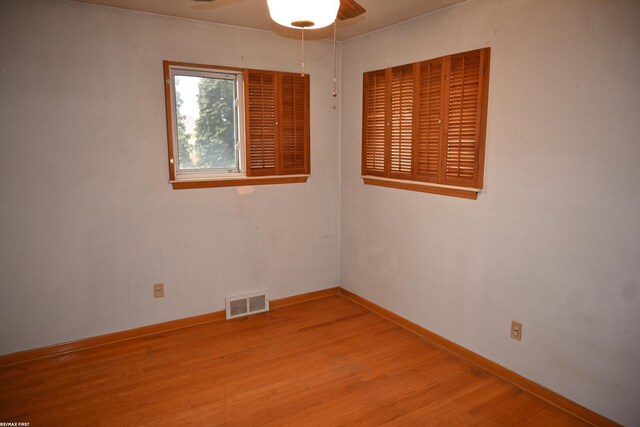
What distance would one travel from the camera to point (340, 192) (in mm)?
4125

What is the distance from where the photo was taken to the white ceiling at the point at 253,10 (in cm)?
279

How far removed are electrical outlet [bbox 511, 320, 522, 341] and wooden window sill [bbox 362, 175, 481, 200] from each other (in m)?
0.84

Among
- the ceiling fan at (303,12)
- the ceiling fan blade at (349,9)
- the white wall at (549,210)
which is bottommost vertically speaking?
the white wall at (549,210)

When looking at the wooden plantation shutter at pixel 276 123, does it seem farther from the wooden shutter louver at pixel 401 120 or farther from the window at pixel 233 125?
the wooden shutter louver at pixel 401 120

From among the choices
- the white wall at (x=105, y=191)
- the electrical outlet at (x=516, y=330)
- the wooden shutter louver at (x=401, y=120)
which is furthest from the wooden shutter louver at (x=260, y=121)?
the electrical outlet at (x=516, y=330)

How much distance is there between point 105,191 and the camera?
304cm

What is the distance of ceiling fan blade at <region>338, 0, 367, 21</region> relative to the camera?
178cm

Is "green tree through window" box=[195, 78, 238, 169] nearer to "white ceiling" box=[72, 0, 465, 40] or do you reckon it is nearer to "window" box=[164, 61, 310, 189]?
"window" box=[164, 61, 310, 189]

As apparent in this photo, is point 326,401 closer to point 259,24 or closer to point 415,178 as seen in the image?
point 415,178

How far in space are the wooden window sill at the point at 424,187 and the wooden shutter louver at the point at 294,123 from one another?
630mm

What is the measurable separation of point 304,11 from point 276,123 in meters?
2.25

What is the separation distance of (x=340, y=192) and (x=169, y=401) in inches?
94.7

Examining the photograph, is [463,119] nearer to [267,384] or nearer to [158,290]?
[267,384]

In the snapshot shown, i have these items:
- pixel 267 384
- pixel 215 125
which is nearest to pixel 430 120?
pixel 215 125
